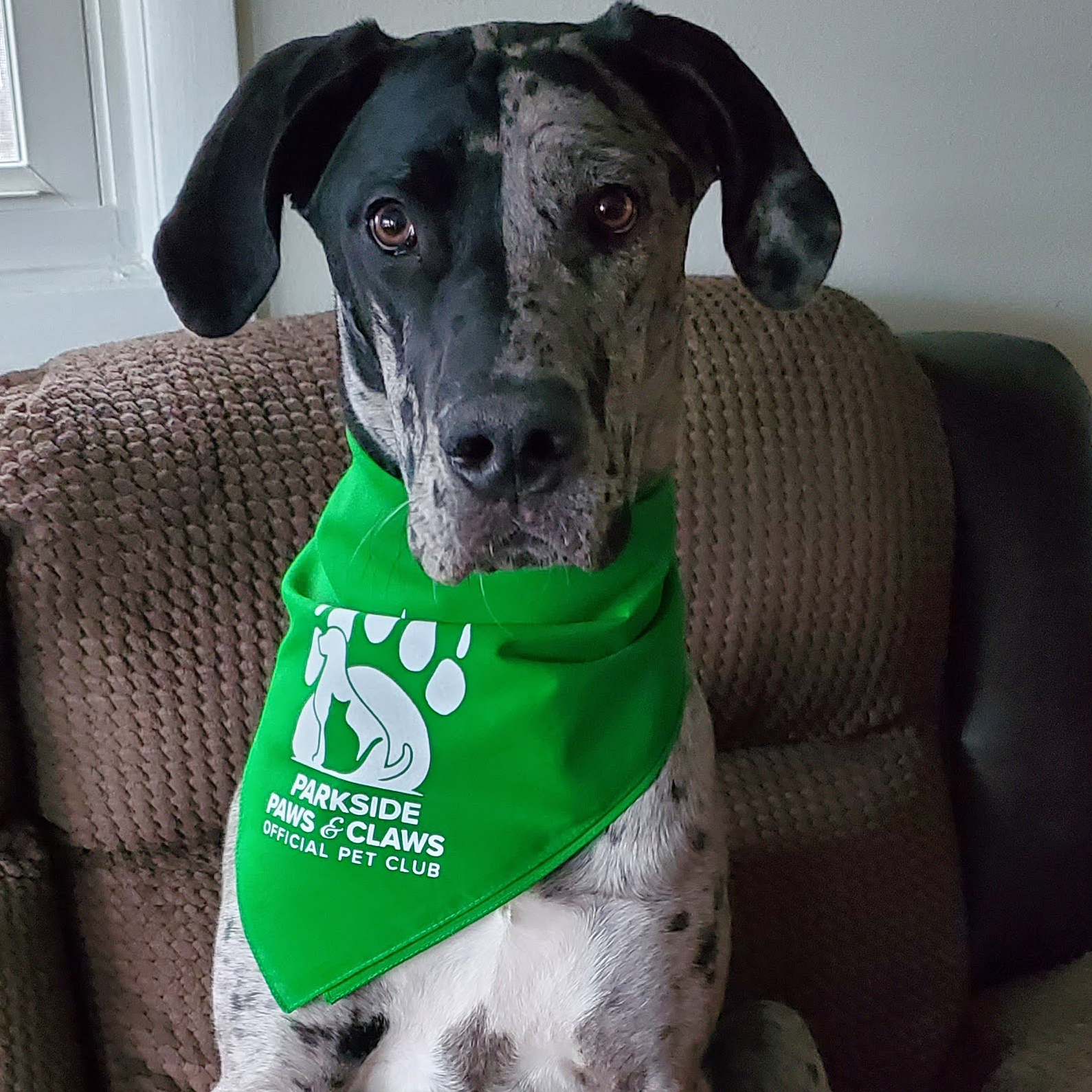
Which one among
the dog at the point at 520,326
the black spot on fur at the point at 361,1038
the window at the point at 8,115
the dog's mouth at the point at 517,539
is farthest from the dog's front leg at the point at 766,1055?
the window at the point at 8,115

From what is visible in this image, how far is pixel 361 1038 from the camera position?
3.61 feet

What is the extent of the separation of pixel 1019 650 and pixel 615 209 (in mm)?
934

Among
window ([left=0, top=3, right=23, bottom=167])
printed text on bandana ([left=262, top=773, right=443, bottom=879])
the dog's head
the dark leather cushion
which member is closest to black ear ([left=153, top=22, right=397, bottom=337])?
the dog's head

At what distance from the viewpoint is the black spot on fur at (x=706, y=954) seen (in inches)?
43.8

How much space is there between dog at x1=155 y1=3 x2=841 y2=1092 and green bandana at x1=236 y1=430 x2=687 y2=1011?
35mm

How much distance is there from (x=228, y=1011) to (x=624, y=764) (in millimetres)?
403

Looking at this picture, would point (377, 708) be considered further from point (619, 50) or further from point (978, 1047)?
point (978, 1047)

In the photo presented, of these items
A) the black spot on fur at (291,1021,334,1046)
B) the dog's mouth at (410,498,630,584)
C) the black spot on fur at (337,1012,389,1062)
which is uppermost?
the dog's mouth at (410,498,630,584)

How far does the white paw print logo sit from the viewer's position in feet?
3.68

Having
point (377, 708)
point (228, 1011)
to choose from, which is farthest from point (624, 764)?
point (228, 1011)

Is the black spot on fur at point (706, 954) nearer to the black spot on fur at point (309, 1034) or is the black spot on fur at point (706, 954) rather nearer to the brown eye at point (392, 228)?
the black spot on fur at point (309, 1034)

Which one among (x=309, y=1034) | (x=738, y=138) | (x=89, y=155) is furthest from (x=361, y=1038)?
(x=89, y=155)

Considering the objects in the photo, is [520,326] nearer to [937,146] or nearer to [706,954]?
[706,954]

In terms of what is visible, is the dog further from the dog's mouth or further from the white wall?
the white wall
